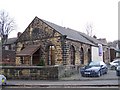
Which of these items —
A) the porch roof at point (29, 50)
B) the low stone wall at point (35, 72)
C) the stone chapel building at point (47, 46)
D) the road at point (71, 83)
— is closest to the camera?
the road at point (71, 83)

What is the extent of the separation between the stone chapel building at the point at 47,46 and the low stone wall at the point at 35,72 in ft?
15.7

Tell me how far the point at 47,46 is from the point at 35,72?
7.25 m

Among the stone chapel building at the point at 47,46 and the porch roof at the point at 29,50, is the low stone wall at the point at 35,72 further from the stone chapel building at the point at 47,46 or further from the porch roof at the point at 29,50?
the porch roof at the point at 29,50

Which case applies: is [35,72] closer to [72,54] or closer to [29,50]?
[29,50]

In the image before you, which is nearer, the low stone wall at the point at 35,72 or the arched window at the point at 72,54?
the low stone wall at the point at 35,72

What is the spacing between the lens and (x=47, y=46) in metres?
25.5

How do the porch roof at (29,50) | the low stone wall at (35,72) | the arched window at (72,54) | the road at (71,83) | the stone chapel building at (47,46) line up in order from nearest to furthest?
the road at (71,83)
the low stone wall at (35,72)
the stone chapel building at (47,46)
the porch roof at (29,50)
the arched window at (72,54)

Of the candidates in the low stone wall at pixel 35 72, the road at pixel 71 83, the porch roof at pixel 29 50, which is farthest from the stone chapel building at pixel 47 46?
the road at pixel 71 83

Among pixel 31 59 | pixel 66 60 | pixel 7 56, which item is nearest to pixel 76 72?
pixel 66 60

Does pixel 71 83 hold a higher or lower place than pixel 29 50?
lower

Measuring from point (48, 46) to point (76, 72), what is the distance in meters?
4.58

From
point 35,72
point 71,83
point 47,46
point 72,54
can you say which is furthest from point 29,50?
point 71,83

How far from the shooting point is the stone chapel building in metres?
24.3

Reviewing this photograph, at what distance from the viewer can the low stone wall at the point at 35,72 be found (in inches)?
717
